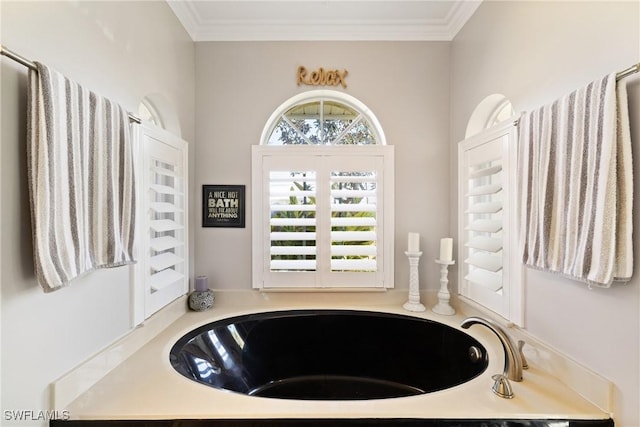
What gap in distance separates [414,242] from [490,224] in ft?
1.59

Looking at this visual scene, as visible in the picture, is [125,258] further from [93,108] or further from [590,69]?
[590,69]

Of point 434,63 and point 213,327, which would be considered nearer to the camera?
point 213,327

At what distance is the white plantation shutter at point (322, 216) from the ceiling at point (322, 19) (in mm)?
799

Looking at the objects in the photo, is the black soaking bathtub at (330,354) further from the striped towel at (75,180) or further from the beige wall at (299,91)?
the striped towel at (75,180)

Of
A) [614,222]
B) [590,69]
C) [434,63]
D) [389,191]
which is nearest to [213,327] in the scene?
[389,191]

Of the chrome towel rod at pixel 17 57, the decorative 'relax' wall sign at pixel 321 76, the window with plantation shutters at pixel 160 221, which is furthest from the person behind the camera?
the decorative 'relax' wall sign at pixel 321 76

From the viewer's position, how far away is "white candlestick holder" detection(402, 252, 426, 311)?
1.97 m

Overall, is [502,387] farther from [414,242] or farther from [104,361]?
[104,361]

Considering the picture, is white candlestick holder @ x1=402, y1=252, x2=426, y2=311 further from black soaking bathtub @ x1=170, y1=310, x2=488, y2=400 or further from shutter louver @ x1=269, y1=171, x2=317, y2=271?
shutter louver @ x1=269, y1=171, x2=317, y2=271

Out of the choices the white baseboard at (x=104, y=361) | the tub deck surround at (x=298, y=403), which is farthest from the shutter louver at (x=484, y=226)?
the white baseboard at (x=104, y=361)

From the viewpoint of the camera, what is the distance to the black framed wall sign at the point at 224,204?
207 cm

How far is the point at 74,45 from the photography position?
1.09 meters

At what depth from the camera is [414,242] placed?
6.43 ft

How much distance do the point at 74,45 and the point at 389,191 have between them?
1.78 meters
